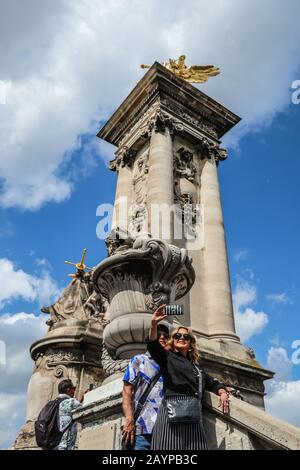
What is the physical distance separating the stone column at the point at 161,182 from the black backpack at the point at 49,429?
7147 millimetres

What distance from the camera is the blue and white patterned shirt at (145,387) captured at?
3064 millimetres

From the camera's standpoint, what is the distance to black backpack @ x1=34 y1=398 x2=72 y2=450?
4.93m

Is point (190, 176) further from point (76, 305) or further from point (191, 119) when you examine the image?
point (76, 305)

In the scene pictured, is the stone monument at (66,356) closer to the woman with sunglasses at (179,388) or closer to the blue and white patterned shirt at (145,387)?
the blue and white patterned shirt at (145,387)

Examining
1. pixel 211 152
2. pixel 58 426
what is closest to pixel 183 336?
pixel 58 426

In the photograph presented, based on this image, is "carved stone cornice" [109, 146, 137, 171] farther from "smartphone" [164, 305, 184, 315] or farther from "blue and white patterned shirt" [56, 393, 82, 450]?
"smartphone" [164, 305, 184, 315]

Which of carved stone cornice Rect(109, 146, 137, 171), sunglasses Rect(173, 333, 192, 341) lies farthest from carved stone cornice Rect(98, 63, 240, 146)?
sunglasses Rect(173, 333, 192, 341)

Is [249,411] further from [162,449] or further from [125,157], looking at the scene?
[125,157]

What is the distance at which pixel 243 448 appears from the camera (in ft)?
10.8

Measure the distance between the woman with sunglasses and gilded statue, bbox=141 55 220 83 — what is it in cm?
1641

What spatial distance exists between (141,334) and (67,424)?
4.35ft

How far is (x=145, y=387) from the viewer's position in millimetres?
3209

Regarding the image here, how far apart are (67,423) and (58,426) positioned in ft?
0.40

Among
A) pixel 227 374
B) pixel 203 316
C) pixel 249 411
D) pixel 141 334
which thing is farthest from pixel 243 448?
pixel 203 316
